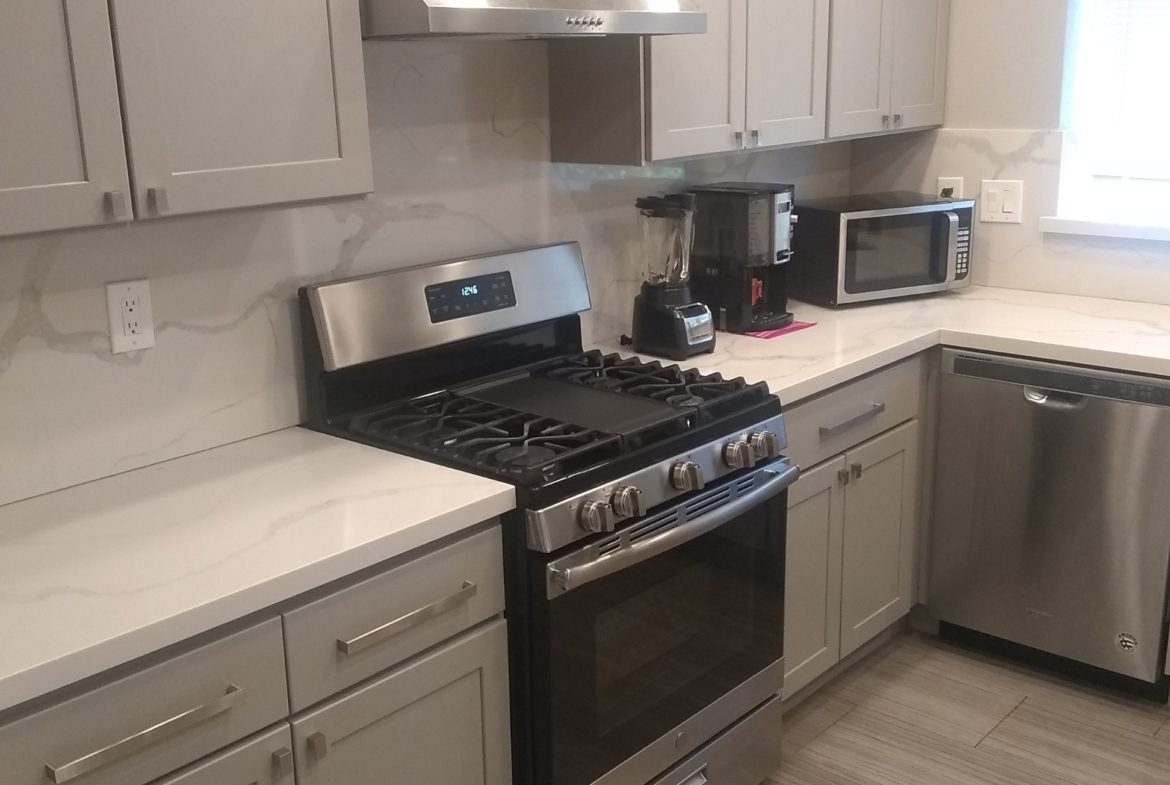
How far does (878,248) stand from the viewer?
323 centimetres

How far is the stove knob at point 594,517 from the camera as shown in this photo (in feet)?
6.25

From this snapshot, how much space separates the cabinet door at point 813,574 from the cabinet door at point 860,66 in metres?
1.00

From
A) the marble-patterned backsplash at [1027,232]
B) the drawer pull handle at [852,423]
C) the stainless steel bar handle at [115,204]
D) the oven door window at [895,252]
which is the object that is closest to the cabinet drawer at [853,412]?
the drawer pull handle at [852,423]

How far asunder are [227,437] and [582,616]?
2.46 ft

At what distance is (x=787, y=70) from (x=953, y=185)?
0.96 metres

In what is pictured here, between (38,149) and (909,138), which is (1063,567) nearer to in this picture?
(909,138)

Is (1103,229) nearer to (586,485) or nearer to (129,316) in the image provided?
(586,485)

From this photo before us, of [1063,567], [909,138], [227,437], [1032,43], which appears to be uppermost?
[1032,43]

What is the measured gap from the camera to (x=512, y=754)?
1988 millimetres

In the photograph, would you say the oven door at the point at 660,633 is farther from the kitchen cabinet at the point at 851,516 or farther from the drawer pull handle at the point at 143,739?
the drawer pull handle at the point at 143,739

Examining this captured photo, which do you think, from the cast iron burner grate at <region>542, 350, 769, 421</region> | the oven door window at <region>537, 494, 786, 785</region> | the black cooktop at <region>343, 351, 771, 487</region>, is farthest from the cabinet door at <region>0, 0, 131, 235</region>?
the cast iron burner grate at <region>542, 350, 769, 421</region>

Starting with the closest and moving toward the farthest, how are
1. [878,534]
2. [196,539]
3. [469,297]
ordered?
[196,539] → [469,297] → [878,534]

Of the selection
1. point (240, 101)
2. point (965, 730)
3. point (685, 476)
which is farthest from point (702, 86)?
point (965, 730)

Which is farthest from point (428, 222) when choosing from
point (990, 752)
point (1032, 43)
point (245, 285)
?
point (1032, 43)
